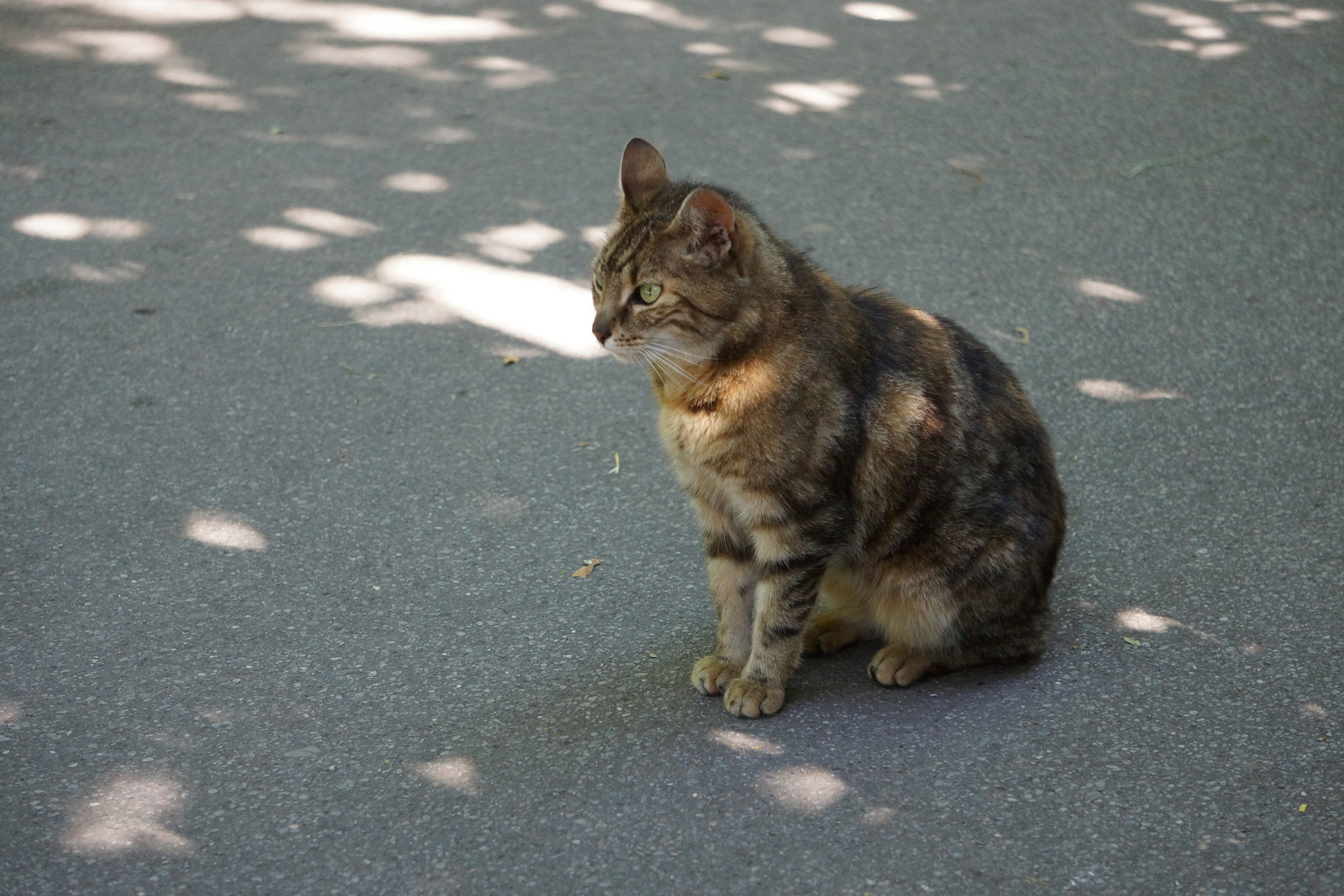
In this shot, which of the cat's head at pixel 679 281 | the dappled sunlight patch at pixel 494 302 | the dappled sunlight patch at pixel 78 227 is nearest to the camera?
the cat's head at pixel 679 281

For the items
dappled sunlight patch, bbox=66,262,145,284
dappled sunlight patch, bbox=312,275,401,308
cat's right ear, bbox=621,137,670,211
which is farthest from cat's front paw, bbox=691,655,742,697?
dappled sunlight patch, bbox=66,262,145,284

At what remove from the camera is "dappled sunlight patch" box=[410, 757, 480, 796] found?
2.96m

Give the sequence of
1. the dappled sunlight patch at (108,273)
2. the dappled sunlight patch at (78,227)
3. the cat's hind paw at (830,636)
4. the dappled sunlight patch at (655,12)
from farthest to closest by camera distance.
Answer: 1. the dappled sunlight patch at (655,12)
2. the dappled sunlight patch at (78,227)
3. the dappled sunlight patch at (108,273)
4. the cat's hind paw at (830,636)

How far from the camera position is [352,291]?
5.13 metres

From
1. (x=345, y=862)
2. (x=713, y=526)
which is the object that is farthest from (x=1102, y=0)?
(x=345, y=862)

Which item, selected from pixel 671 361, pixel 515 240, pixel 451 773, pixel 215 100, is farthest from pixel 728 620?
pixel 215 100

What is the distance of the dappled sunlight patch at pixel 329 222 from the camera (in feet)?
18.0

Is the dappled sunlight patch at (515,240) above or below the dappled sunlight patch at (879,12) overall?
below

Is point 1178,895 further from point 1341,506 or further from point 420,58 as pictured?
point 420,58

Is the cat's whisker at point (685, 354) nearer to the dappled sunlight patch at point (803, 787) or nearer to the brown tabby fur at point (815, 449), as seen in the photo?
the brown tabby fur at point (815, 449)

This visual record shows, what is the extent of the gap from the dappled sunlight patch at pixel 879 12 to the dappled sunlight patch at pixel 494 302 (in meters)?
3.42

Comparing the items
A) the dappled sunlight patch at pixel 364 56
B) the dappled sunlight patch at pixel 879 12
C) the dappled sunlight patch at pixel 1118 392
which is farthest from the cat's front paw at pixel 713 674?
the dappled sunlight patch at pixel 879 12

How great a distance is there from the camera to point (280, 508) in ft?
13.1

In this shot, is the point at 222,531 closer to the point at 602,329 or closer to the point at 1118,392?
the point at 602,329
